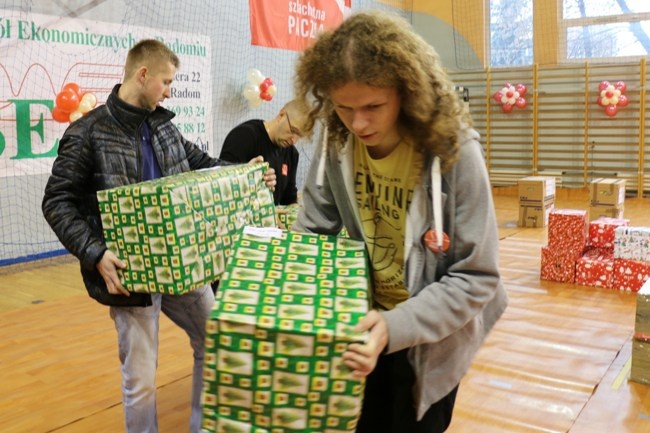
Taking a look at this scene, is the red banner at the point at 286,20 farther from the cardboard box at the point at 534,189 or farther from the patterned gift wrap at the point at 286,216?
the patterned gift wrap at the point at 286,216

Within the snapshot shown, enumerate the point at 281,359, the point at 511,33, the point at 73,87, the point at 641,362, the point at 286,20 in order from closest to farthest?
the point at 281,359
the point at 641,362
the point at 73,87
the point at 286,20
the point at 511,33

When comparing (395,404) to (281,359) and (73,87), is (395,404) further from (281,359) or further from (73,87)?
(73,87)

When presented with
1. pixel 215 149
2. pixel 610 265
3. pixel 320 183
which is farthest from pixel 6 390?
pixel 215 149

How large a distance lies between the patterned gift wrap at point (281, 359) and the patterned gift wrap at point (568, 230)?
4026 mm

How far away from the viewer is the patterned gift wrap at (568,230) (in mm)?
4754

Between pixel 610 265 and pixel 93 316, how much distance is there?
365 cm

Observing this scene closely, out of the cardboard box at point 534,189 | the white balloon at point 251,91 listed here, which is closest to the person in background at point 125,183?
the white balloon at point 251,91

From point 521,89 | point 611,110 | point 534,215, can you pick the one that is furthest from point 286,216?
point 521,89

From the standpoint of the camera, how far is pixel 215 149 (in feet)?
24.3

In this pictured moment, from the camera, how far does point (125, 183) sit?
6.59ft

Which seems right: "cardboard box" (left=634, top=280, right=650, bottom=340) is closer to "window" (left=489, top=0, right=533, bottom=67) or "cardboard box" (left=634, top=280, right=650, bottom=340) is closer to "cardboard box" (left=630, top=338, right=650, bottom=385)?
"cardboard box" (left=630, top=338, right=650, bottom=385)

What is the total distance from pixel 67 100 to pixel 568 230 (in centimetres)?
424

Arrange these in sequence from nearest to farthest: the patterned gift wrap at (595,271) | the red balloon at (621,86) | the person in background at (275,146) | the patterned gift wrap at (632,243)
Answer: the person in background at (275,146) < the patterned gift wrap at (632,243) < the patterned gift wrap at (595,271) < the red balloon at (621,86)

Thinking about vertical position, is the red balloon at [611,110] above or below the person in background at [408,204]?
above
